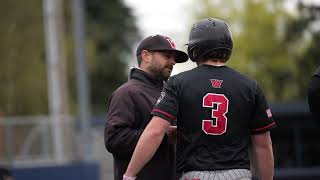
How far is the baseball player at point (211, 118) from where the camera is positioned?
4.74m

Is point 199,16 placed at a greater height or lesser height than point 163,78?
lesser

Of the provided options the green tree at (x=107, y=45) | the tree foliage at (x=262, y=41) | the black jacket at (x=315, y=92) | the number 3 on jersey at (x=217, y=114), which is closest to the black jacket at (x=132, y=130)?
the number 3 on jersey at (x=217, y=114)

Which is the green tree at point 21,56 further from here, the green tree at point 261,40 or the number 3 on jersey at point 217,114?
the green tree at point 261,40

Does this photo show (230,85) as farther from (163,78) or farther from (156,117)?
(163,78)

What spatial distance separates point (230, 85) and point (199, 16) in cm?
3923

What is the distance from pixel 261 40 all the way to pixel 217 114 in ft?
123

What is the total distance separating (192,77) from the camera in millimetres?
4801

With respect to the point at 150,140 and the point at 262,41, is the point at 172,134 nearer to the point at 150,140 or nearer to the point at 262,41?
the point at 150,140

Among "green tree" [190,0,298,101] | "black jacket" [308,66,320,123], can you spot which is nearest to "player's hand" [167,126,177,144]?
"black jacket" [308,66,320,123]

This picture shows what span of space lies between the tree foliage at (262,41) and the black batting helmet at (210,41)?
113 feet

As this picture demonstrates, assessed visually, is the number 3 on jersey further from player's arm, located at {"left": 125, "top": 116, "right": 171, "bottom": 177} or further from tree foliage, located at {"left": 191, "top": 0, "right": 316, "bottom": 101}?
tree foliage, located at {"left": 191, "top": 0, "right": 316, "bottom": 101}

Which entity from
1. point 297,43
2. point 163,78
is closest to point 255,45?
point 297,43

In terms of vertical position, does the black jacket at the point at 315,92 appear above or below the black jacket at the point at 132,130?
above

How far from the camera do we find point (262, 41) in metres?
41.7
